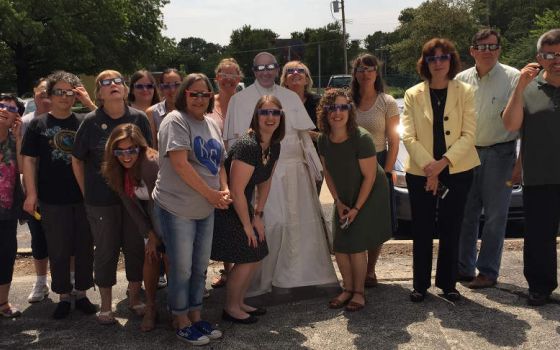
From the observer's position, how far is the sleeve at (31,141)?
3984 mm

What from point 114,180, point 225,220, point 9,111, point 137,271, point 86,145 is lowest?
point 137,271

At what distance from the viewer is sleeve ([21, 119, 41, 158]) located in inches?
157

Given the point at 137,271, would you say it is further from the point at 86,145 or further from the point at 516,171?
the point at 516,171

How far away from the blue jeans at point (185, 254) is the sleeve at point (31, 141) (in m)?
1.10

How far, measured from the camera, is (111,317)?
13.3ft

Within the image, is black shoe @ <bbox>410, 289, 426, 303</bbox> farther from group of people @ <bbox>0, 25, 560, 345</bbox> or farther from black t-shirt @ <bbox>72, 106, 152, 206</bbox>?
black t-shirt @ <bbox>72, 106, 152, 206</bbox>

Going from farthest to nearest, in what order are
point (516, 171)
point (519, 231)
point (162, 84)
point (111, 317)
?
point (519, 231)
point (162, 84)
point (516, 171)
point (111, 317)

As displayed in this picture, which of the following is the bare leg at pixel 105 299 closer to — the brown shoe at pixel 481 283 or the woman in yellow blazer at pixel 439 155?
the woman in yellow blazer at pixel 439 155

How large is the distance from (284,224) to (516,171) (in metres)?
1.87

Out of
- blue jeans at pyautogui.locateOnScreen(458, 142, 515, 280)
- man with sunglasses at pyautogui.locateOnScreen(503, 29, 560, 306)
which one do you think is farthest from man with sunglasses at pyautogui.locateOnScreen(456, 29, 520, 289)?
man with sunglasses at pyautogui.locateOnScreen(503, 29, 560, 306)

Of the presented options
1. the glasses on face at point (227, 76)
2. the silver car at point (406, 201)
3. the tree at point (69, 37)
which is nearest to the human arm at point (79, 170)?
the glasses on face at point (227, 76)

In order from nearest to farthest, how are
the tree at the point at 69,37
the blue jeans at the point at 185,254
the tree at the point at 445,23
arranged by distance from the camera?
the blue jeans at the point at 185,254, the tree at the point at 69,37, the tree at the point at 445,23

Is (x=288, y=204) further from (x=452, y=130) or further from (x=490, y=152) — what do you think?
(x=490, y=152)

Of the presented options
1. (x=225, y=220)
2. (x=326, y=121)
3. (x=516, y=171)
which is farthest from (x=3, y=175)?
(x=516, y=171)
